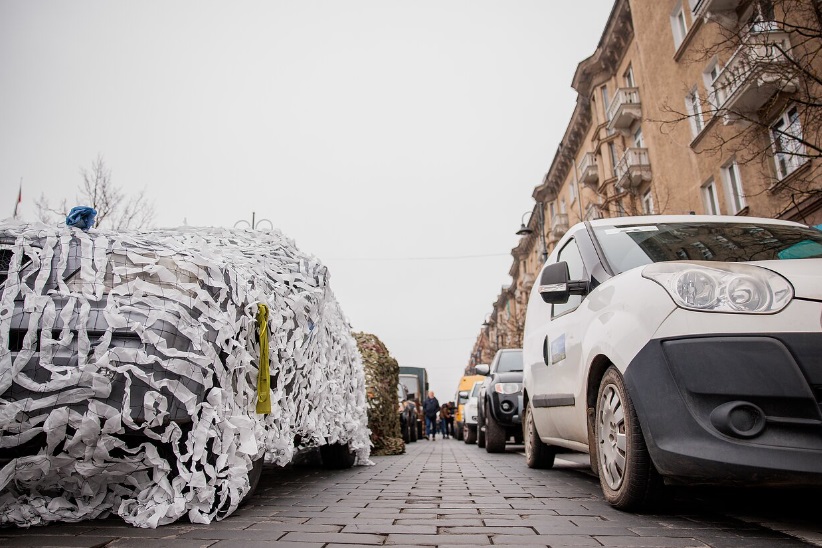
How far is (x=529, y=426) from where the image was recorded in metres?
6.21

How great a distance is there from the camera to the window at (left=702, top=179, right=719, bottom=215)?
17.4 metres

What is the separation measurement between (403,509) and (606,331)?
1534 mm

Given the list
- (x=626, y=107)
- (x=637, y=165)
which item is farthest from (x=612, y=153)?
(x=637, y=165)

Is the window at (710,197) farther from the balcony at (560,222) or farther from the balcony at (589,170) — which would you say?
the balcony at (560,222)

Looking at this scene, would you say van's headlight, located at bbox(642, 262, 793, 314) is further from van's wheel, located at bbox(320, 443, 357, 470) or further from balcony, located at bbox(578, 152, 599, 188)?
balcony, located at bbox(578, 152, 599, 188)

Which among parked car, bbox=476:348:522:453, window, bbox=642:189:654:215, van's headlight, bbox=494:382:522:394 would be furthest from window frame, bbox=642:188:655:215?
van's headlight, bbox=494:382:522:394

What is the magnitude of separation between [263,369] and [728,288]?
96.1 inches

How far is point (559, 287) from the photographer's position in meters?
3.97

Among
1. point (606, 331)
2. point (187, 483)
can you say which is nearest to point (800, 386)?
point (606, 331)

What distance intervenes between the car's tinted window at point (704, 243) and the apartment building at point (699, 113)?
14.9 feet

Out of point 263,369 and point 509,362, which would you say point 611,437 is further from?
point 509,362

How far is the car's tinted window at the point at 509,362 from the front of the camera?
9797mm

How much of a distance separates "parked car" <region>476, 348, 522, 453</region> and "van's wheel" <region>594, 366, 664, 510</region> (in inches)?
212

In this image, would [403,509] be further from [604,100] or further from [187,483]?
[604,100]
